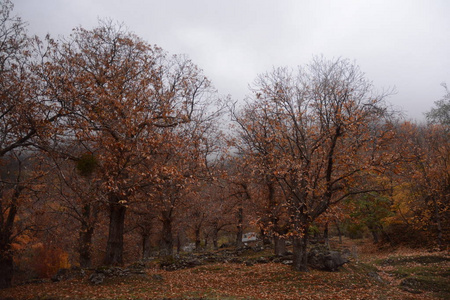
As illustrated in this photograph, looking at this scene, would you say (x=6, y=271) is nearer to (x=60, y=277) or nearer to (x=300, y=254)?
(x=60, y=277)

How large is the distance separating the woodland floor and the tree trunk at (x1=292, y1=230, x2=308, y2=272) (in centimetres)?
66

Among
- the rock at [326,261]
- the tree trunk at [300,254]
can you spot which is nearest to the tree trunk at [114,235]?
the tree trunk at [300,254]

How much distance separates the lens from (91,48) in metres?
17.1

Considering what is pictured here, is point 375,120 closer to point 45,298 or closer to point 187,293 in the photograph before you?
point 187,293

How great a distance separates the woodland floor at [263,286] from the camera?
12.8m

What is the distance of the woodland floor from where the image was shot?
42.1ft

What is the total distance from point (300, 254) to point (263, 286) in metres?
4.09

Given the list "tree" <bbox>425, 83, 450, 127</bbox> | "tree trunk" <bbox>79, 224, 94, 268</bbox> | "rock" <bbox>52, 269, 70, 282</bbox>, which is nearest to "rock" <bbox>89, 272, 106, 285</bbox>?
"rock" <bbox>52, 269, 70, 282</bbox>

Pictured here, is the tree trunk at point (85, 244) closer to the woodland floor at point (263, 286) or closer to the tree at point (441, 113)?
the woodland floor at point (263, 286)

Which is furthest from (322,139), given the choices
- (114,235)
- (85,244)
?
(85,244)

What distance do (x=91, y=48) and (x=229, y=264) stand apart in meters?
18.3

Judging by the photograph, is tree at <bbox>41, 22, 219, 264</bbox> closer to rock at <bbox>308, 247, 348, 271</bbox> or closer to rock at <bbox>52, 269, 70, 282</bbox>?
rock at <bbox>52, 269, 70, 282</bbox>

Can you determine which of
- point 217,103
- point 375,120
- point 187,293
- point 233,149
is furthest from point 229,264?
point 375,120

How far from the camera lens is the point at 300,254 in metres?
18.1
